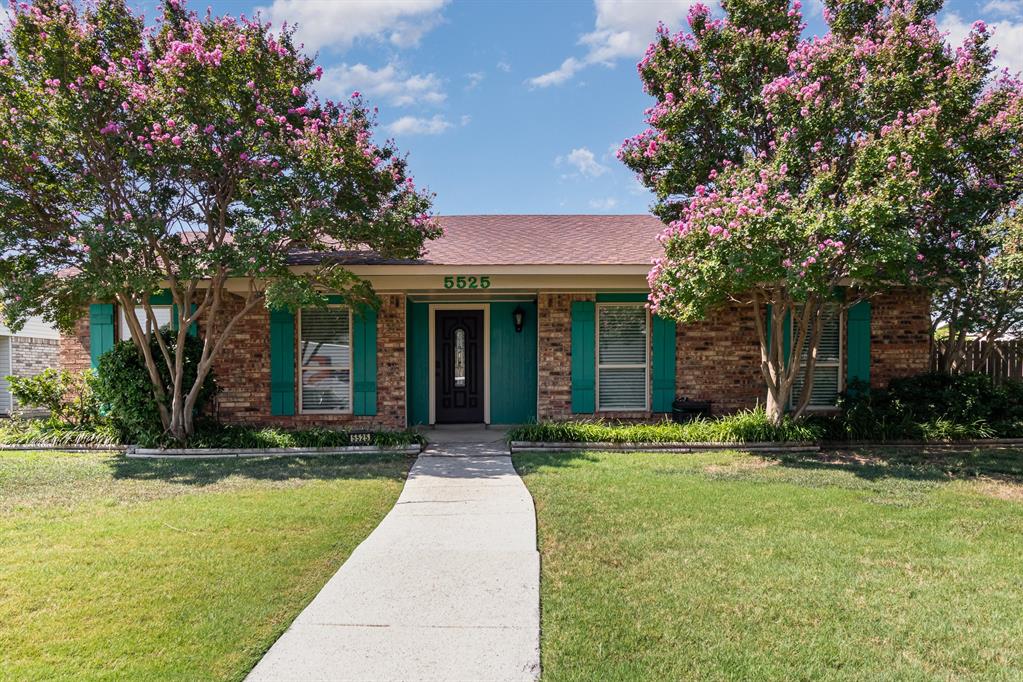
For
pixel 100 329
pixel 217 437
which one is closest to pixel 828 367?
pixel 217 437

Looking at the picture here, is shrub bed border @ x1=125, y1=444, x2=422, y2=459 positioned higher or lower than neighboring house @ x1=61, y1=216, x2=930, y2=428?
lower

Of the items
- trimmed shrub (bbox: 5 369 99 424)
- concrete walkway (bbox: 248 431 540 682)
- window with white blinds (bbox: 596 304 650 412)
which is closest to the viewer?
concrete walkway (bbox: 248 431 540 682)

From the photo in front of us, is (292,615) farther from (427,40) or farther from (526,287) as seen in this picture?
(427,40)

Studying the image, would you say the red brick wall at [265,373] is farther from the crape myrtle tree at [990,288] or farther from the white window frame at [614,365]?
the crape myrtle tree at [990,288]

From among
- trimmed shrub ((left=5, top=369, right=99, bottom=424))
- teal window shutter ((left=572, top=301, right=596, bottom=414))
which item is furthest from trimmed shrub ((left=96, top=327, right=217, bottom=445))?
teal window shutter ((left=572, top=301, right=596, bottom=414))

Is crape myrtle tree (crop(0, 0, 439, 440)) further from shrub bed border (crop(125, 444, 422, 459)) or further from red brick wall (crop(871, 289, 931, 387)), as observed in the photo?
red brick wall (crop(871, 289, 931, 387))

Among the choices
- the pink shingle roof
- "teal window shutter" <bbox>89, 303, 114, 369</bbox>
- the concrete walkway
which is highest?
the pink shingle roof

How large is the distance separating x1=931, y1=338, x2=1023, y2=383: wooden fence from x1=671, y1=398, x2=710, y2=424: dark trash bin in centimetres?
420

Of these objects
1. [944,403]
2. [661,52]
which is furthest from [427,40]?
[944,403]

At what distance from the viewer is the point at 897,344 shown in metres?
10.3

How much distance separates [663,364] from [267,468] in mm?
6226

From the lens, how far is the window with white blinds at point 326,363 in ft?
33.7

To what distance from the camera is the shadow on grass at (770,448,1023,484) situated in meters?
6.95

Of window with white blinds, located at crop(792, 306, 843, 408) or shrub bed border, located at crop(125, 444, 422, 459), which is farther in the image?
window with white blinds, located at crop(792, 306, 843, 408)
